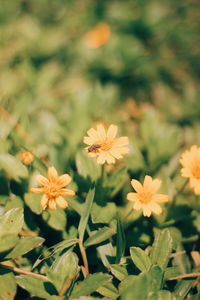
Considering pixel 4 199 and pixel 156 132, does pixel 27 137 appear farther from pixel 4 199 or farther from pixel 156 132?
pixel 156 132

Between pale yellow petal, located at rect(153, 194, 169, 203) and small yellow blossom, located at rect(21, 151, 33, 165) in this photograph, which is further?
small yellow blossom, located at rect(21, 151, 33, 165)

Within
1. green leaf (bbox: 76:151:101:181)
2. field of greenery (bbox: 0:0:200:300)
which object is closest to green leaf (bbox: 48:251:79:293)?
field of greenery (bbox: 0:0:200:300)

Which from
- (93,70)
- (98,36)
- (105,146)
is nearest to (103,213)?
(105,146)

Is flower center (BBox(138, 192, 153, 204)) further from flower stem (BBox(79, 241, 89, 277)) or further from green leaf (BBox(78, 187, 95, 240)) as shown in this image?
flower stem (BBox(79, 241, 89, 277))

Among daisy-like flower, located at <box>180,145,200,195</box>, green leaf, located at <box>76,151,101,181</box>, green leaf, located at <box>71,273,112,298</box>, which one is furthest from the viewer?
green leaf, located at <box>76,151,101,181</box>

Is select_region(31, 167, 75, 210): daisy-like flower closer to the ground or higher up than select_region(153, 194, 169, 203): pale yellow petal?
higher up

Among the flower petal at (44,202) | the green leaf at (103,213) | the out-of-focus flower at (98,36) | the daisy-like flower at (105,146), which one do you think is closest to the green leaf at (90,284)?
the green leaf at (103,213)

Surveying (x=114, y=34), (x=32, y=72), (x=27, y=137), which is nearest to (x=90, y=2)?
(x=114, y=34)
